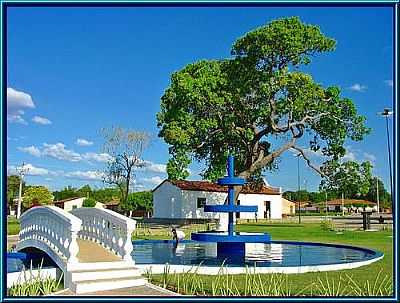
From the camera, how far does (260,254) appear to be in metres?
13.9

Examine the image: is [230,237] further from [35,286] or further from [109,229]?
[35,286]

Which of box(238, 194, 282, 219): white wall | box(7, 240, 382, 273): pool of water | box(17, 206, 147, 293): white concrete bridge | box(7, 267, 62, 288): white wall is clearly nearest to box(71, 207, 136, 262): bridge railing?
box(17, 206, 147, 293): white concrete bridge

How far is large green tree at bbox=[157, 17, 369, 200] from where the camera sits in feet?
82.2

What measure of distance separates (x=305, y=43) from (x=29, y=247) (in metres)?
17.6

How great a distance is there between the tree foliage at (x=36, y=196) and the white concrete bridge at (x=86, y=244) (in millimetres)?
22792

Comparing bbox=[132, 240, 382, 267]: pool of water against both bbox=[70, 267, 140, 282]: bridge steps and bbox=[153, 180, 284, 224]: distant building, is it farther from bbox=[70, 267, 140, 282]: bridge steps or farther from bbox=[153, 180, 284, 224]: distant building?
bbox=[153, 180, 284, 224]: distant building

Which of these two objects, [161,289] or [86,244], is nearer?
[161,289]

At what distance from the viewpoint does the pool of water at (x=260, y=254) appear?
11570 mm

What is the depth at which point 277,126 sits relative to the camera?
26766 millimetres

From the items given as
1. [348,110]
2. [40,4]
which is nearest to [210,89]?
[348,110]

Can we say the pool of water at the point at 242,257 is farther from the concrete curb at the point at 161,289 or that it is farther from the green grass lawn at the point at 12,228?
the green grass lawn at the point at 12,228

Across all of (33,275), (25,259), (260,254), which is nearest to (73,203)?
(260,254)

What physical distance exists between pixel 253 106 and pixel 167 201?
1344 cm

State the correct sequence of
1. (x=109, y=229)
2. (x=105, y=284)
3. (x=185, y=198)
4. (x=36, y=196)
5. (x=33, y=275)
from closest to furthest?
(x=105, y=284) → (x=33, y=275) → (x=109, y=229) → (x=36, y=196) → (x=185, y=198)
